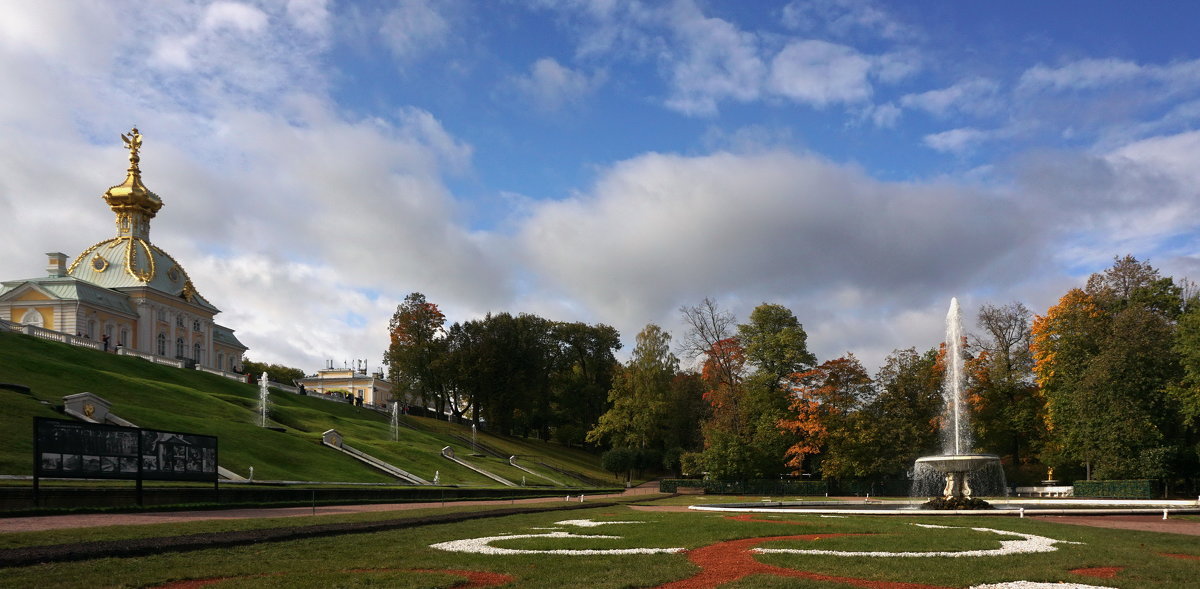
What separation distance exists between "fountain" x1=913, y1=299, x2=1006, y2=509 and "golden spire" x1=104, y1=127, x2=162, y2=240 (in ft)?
265

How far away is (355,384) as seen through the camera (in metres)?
125

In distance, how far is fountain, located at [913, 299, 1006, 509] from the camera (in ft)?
95.8

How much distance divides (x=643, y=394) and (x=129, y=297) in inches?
1978

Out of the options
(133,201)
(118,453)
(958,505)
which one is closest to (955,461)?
(958,505)

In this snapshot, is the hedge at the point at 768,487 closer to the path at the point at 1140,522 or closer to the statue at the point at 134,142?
the path at the point at 1140,522

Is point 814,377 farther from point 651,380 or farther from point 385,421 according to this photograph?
point 385,421

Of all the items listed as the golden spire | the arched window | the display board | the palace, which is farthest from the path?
the golden spire

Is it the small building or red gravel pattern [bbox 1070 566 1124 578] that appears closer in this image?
red gravel pattern [bbox 1070 566 1124 578]

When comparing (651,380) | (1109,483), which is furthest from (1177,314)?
(651,380)

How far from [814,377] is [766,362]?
22.1ft

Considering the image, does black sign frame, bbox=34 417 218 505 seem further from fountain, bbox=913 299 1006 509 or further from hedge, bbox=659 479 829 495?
hedge, bbox=659 479 829 495

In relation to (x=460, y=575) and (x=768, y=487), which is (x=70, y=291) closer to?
(x=768, y=487)

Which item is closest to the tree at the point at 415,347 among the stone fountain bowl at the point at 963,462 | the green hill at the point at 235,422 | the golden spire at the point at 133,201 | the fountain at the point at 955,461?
the green hill at the point at 235,422

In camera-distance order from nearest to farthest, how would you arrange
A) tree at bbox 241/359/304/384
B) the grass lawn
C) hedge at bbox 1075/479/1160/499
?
the grass lawn
hedge at bbox 1075/479/1160/499
tree at bbox 241/359/304/384
